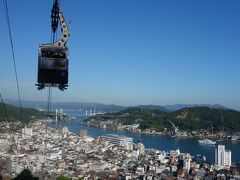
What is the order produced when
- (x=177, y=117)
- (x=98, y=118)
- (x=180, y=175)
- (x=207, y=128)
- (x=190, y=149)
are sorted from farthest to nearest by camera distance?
(x=98, y=118)
(x=177, y=117)
(x=207, y=128)
(x=190, y=149)
(x=180, y=175)

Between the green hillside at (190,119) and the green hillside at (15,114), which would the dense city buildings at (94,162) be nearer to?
the green hillside at (15,114)

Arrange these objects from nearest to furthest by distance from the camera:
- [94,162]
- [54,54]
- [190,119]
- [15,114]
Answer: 1. [54,54]
2. [94,162]
3. [15,114]
4. [190,119]

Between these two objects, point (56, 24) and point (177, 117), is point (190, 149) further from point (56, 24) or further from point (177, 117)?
point (56, 24)

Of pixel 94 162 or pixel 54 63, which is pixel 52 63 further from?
pixel 94 162

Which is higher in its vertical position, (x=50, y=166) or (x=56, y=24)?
(x=56, y=24)

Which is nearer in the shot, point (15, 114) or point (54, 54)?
point (54, 54)

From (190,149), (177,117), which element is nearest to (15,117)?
(190,149)

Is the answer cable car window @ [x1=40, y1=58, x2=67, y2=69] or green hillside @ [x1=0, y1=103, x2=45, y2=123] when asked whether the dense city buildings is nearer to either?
green hillside @ [x1=0, y1=103, x2=45, y2=123]

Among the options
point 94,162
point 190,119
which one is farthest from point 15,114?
point 190,119
